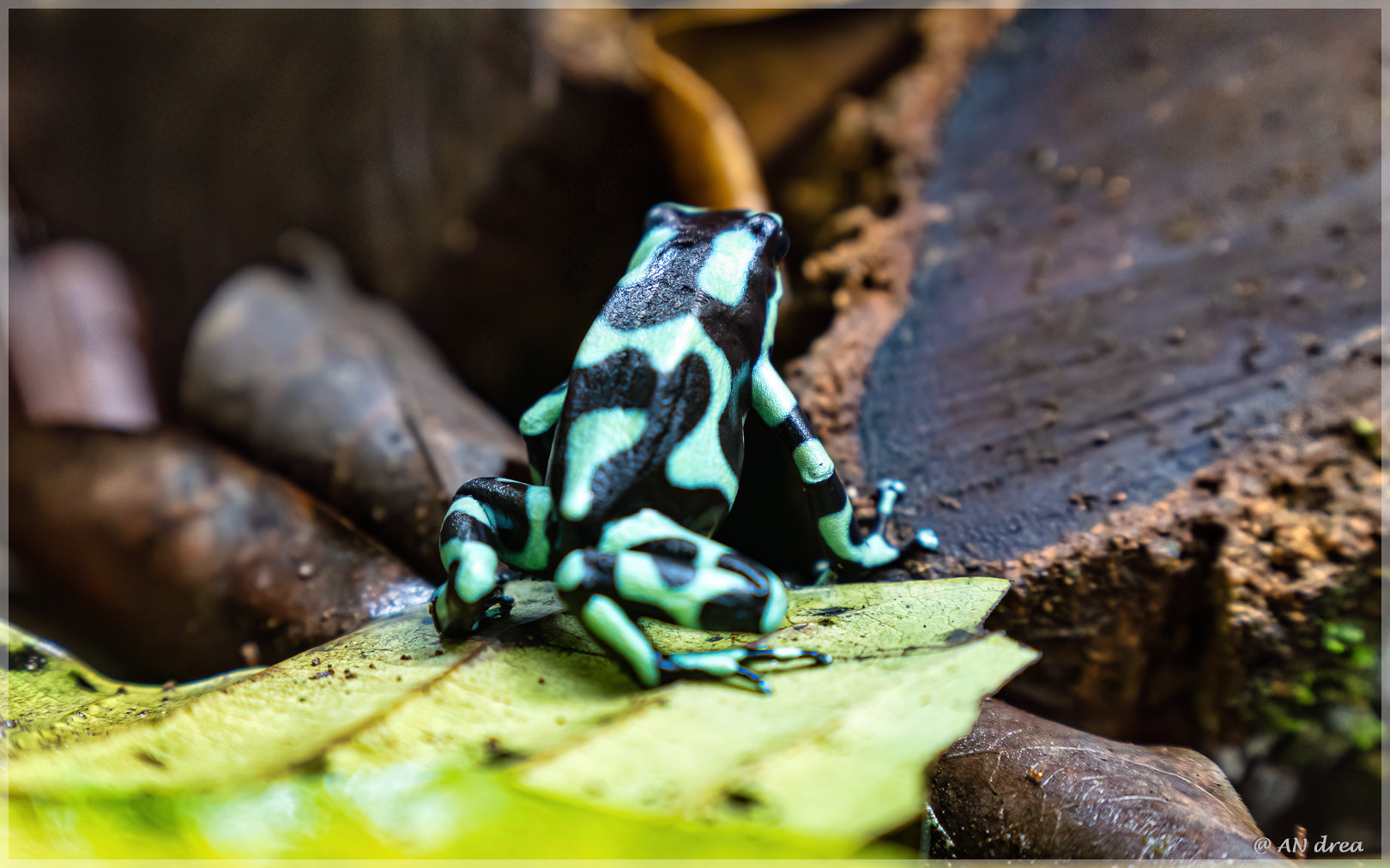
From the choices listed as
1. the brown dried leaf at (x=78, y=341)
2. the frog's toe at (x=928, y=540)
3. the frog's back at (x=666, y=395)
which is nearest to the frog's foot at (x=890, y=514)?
the frog's toe at (x=928, y=540)

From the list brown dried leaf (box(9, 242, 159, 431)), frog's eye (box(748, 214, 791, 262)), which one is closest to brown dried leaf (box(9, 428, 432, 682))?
brown dried leaf (box(9, 242, 159, 431))

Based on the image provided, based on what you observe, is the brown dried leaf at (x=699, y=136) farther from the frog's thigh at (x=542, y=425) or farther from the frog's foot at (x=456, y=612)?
the frog's foot at (x=456, y=612)

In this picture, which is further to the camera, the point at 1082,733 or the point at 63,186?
the point at 63,186

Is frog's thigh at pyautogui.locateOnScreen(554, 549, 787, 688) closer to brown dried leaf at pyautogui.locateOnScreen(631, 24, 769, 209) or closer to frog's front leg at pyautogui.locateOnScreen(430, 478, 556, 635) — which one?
frog's front leg at pyautogui.locateOnScreen(430, 478, 556, 635)

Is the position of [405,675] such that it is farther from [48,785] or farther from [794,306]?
[794,306]

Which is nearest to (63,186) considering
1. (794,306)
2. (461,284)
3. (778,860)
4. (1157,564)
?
(461,284)

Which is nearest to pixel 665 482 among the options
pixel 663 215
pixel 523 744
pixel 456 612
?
pixel 456 612
